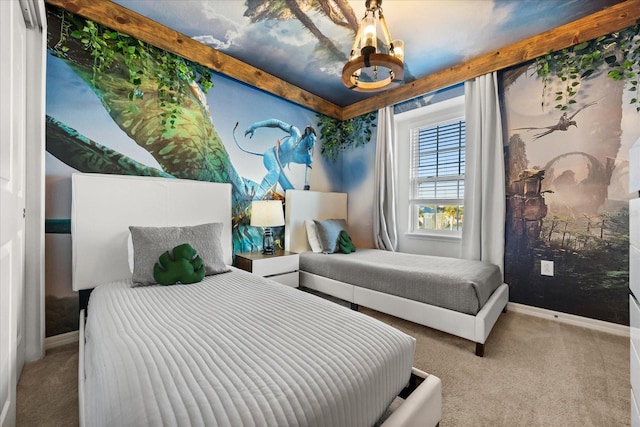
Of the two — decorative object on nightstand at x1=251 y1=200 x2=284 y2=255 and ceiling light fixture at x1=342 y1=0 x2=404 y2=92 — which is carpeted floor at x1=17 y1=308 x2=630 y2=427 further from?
ceiling light fixture at x1=342 y1=0 x2=404 y2=92

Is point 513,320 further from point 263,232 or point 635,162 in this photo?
point 263,232

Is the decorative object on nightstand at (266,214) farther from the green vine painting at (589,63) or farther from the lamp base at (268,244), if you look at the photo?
the green vine painting at (589,63)

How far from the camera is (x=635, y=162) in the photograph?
827 mm

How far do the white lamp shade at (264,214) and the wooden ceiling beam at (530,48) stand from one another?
2120 millimetres

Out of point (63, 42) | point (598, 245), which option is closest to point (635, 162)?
point (598, 245)

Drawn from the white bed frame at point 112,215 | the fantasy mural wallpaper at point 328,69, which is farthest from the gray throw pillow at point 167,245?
the fantasy mural wallpaper at point 328,69

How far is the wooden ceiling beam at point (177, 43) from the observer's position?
2.01 meters

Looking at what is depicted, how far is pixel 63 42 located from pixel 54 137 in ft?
2.35

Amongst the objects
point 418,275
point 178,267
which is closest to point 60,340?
point 178,267

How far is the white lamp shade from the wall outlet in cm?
259

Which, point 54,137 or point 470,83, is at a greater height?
point 470,83

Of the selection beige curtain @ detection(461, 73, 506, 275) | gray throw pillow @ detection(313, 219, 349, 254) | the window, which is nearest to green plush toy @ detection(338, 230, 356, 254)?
gray throw pillow @ detection(313, 219, 349, 254)

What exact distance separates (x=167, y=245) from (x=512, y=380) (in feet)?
7.85

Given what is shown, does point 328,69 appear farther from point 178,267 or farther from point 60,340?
point 60,340
